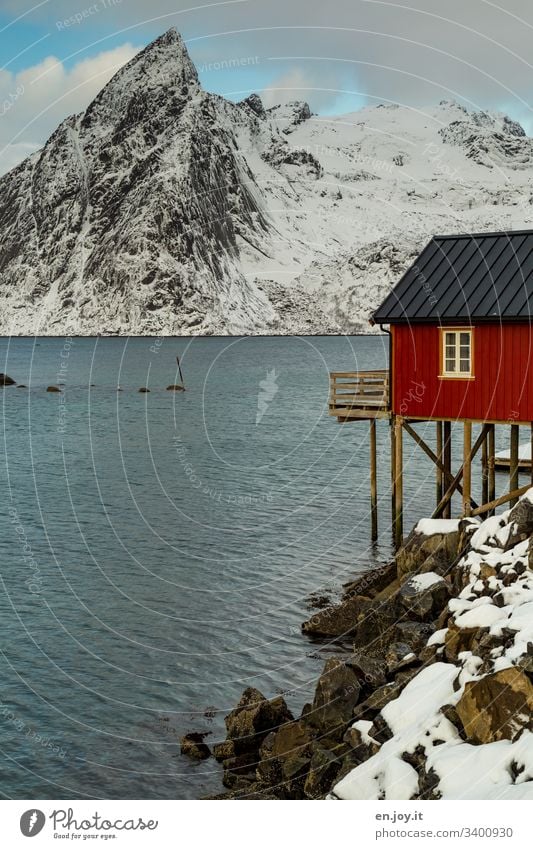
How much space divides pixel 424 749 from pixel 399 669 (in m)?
5.29

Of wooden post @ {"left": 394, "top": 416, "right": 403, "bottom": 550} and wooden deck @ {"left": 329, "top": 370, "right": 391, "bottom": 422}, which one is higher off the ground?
wooden deck @ {"left": 329, "top": 370, "right": 391, "bottom": 422}

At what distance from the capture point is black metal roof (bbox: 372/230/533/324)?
32.1m

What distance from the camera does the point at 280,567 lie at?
3866 centimetres

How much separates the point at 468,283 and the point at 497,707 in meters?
18.8

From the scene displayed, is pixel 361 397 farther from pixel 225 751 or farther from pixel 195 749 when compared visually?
pixel 225 751

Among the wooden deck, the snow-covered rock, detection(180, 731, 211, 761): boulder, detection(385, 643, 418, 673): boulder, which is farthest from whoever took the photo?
the wooden deck

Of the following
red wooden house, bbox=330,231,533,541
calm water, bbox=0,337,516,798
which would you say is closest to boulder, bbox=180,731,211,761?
calm water, bbox=0,337,516,798

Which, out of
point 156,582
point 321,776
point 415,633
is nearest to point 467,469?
point 415,633

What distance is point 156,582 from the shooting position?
37.3m

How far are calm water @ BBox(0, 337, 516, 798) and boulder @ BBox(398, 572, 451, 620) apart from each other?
3.07 meters

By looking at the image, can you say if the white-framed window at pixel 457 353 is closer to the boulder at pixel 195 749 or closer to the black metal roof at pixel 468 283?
the black metal roof at pixel 468 283

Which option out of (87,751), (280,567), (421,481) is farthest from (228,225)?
(87,751)

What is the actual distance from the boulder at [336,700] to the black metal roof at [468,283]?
13.5 meters

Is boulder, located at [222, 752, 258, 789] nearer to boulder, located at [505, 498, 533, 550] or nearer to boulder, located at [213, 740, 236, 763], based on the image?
boulder, located at [213, 740, 236, 763]
